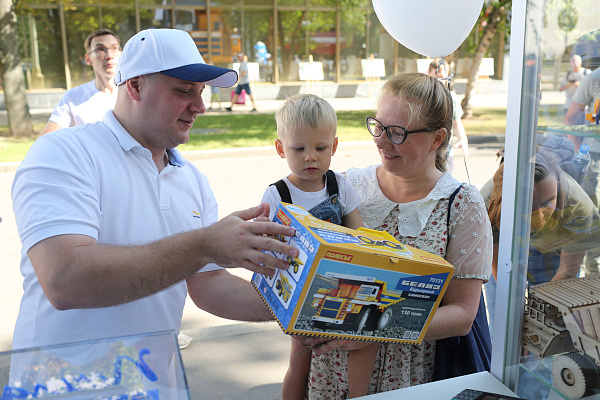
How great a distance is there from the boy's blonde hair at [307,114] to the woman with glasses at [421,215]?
355mm

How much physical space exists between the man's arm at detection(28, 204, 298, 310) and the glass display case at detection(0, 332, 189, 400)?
0.73ft

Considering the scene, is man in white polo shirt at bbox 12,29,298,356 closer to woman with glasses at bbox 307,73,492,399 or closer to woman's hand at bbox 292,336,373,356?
woman's hand at bbox 292,336,373,356

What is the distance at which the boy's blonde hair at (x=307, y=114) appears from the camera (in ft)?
7.41

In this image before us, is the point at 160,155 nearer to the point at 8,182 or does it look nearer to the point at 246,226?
the point at 246,226

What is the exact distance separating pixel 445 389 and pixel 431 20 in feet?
7.64

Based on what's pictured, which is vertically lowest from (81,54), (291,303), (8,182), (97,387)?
(8,182)

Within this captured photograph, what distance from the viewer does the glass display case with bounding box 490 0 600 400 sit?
1422 mm

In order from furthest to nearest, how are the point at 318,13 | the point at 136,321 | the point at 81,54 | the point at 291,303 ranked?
the point at 318,13, the point at 81,54, the point at 136,321, the point at 291,303

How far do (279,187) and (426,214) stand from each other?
664mm

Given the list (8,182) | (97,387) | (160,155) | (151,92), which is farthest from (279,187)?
(8,182)

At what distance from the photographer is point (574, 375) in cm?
136

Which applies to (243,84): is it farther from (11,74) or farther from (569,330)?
(569,330)

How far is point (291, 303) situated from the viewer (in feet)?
3.99

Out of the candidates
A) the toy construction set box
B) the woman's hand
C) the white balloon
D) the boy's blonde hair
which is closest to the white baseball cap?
the boy's blonde hair
